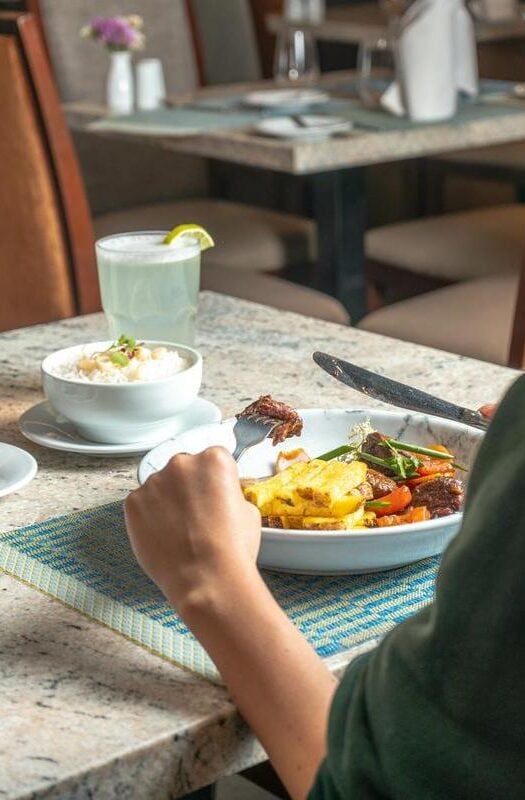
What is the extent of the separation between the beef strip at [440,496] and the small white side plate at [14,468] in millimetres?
302

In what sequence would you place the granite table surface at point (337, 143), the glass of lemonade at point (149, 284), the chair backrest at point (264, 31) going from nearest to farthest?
the glass of lemonade at point (149, 284) → the granite table surface at point (337, 143) → the chair backrest at point (264, 31)

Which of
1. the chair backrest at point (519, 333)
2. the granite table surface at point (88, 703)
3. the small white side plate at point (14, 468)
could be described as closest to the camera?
the granite table surface at point (88, 703)

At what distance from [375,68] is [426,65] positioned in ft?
0.86

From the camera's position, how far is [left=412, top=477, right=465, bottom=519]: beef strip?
3.02 feet

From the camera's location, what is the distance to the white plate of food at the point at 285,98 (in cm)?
296

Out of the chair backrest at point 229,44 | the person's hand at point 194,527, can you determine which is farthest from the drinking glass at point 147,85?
the person's hand at point 194,527

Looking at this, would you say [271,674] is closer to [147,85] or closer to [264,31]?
[147,85]

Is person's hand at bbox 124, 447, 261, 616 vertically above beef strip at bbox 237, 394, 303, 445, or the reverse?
person's hand at bbox 124, 447, 261, 616

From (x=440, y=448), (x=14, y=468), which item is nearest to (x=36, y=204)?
(x=14, y=468)

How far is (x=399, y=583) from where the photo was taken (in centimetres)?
88

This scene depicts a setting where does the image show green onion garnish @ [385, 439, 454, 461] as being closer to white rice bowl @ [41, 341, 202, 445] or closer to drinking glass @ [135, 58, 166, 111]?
white rice bowl @ [41, 341, 202, 445]

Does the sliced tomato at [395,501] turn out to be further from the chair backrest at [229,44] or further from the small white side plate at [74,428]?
the chair backrest at [229,44]

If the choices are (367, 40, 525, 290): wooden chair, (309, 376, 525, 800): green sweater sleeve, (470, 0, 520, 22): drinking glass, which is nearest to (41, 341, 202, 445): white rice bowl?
(309, 376, 525, 800): green sweater sleeve

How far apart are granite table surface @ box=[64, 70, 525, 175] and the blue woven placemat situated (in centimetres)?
160
